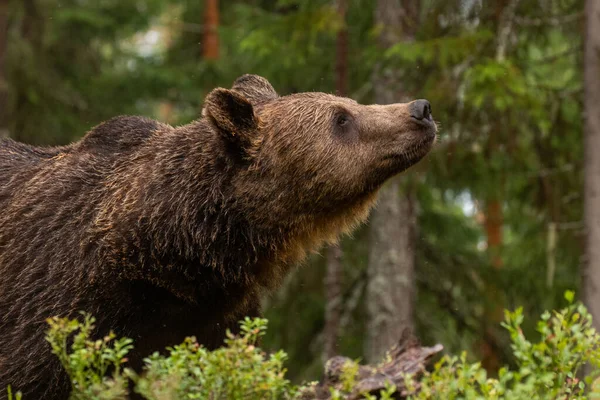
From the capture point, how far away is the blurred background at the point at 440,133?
10945 mm

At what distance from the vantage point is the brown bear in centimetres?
540

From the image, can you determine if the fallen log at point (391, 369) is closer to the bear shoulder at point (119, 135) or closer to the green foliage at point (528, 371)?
the green foliage at point (528, 371)

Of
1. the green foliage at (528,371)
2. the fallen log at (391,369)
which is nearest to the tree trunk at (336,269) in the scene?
the fallen log at (391,369)

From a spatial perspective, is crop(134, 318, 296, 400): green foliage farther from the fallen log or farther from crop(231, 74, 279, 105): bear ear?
crop(231, 74, 279, 105): bear ear

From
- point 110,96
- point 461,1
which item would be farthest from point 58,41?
point 461,1

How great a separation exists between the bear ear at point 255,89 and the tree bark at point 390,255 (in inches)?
209

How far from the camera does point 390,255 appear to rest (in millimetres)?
11773

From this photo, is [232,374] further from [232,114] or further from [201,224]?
[232,114]

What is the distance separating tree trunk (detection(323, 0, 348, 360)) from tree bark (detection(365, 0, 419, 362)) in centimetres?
46

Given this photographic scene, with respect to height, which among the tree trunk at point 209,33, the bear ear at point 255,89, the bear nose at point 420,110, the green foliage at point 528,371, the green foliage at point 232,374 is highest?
the tree trunk at point 209,33

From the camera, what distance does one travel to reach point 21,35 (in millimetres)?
17125

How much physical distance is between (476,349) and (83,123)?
28.4 ft

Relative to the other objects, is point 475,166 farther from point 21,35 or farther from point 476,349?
point 21,35

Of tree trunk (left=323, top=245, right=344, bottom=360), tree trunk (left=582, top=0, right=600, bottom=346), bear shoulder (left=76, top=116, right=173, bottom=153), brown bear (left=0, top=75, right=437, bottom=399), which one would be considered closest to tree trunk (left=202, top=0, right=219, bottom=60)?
tree trunk (left=323, top=245, right=344, bottom=360)
